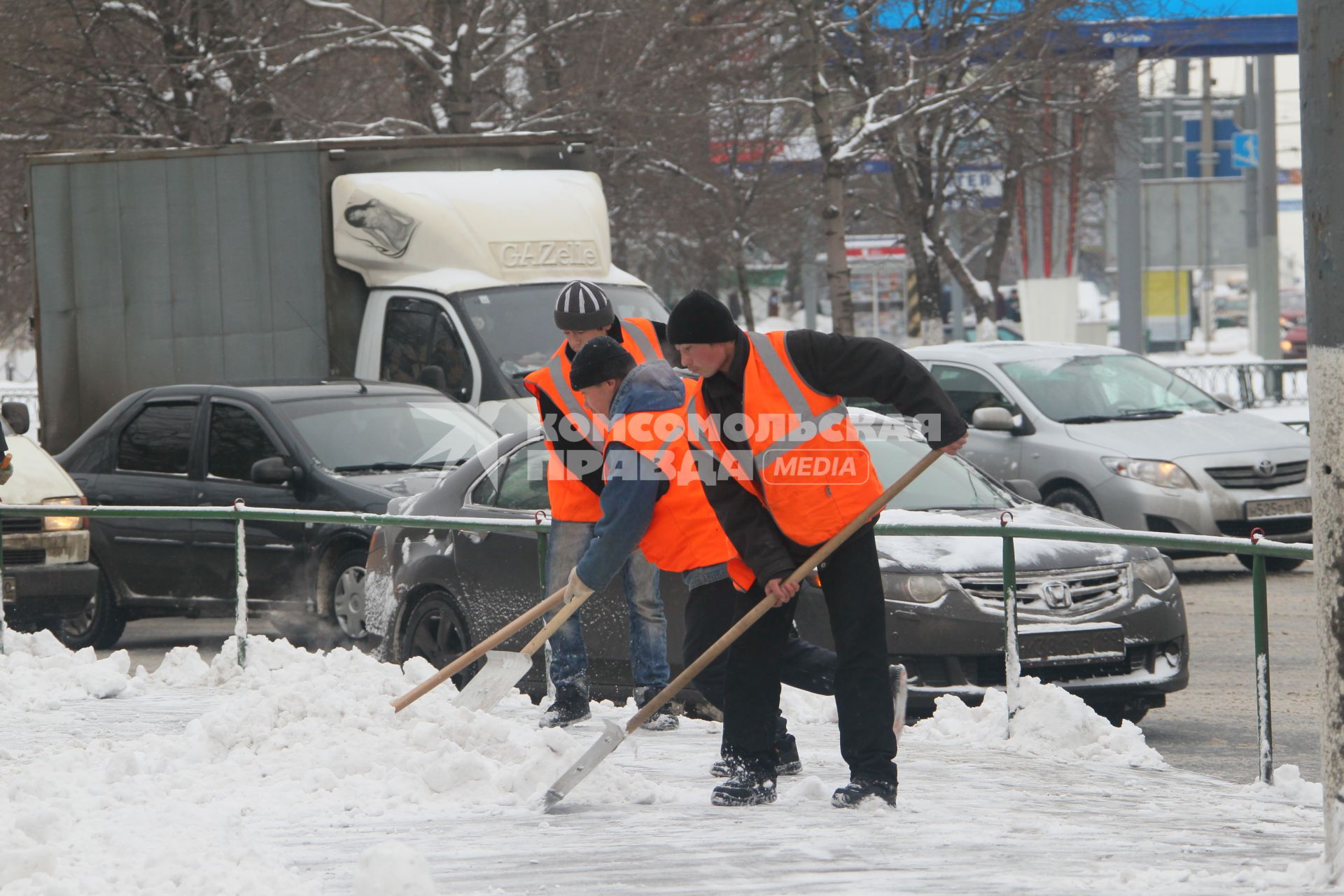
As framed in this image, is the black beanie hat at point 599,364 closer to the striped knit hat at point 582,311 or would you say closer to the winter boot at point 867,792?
the striped knit hat at point 582,311

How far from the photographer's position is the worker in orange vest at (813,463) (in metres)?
5.59

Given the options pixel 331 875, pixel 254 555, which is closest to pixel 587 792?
pixel 331 875

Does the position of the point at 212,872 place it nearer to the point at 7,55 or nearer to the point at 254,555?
the point at 254,555

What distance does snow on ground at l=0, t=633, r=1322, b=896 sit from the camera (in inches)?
192

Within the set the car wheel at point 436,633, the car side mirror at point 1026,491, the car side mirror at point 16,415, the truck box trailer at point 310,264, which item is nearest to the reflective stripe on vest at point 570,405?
the car wheel at point 436,633

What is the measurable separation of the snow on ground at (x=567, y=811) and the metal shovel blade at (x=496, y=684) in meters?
0.13

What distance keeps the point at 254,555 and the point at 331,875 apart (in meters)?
4.03

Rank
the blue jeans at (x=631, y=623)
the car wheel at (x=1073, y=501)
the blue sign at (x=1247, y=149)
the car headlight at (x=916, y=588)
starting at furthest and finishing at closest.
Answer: the blue sign at (x=1247, y=149) → the car wheel at (x=1073, y=501) → the car headlight at (x=916, y=588) → the blue jeans at (x=631, y=623)

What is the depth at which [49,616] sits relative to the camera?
1033cm

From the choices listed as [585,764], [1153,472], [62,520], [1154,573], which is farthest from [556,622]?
[1153,472]

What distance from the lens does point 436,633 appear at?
28.2 feet

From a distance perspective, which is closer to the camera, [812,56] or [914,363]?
[914,363]

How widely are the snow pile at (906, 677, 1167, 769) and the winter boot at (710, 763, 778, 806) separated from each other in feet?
4.45

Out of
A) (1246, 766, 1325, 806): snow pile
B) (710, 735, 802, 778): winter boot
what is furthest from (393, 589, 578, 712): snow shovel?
(1246, 766, 1325, 806): snow pile
